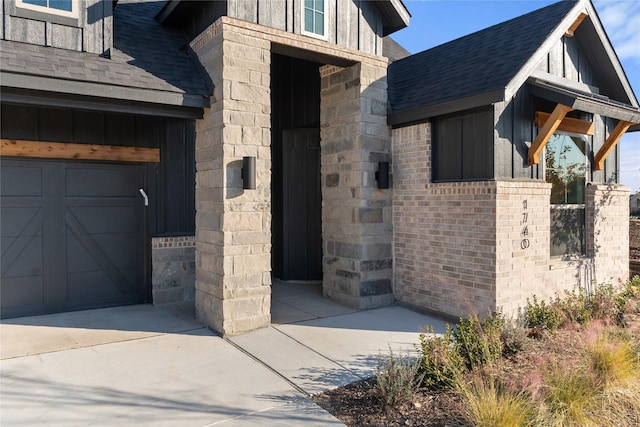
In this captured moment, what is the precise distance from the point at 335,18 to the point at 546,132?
3.62 metres

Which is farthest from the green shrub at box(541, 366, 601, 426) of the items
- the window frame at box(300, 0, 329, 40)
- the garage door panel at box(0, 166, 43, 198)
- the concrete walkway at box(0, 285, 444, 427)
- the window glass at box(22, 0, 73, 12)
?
the window glass at box(22, 0, 73, 12)

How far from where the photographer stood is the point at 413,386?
4273mm

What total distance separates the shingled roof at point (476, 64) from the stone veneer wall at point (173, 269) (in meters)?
4.24

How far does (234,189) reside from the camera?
5887 millimetres

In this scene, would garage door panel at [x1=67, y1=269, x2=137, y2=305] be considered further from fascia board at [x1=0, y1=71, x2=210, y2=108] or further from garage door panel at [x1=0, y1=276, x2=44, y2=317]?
fascia board at [x1=0, y1=71, x2=210, y2=108]

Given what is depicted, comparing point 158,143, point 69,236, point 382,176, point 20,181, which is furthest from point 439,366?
point 20,181

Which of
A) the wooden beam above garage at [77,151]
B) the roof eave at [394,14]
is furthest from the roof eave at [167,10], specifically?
the roof eave at [394,14]

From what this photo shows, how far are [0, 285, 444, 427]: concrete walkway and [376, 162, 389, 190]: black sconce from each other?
6.83 feet

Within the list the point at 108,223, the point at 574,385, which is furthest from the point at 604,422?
the point at 108,223

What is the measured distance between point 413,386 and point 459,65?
527 cm

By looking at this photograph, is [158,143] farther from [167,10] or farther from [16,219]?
[16,219]

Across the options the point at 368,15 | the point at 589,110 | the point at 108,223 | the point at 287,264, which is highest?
the point at 368,15

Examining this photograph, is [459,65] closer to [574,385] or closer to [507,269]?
[507,269]

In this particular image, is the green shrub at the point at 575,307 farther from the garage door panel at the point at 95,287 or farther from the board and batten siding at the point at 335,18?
the garage door panel at the point at 95,287
